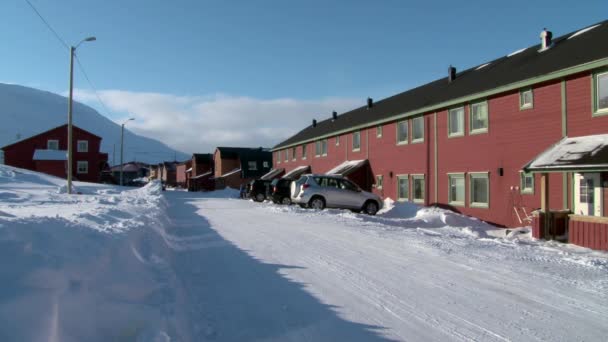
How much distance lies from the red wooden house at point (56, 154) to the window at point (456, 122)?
53696 millimetres

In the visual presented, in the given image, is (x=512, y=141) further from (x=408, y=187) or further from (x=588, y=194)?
(x=408, y=187)

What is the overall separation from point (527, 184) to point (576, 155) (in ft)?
12.9

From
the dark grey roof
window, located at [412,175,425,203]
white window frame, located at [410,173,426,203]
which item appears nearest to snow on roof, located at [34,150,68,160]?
the dark grey roof

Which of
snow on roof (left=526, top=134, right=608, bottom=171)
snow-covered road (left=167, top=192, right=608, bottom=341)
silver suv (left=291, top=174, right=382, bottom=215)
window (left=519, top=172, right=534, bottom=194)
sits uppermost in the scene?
snow on roof (left=526, top=134, right=608, bottom=171)

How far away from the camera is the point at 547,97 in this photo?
53.7ft

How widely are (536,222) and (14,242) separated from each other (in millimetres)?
13413

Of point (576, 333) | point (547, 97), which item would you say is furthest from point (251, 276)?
point (547, 97)

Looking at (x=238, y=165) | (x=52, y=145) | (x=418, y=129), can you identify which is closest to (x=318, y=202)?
(x=418, y=129)

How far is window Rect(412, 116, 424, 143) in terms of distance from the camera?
78.1ft

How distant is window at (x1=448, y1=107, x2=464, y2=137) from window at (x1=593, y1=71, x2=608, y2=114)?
259 inches

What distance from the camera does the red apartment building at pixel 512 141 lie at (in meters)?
14.1

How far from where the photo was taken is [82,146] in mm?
64000

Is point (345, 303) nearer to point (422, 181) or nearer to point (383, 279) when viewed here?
point (383, 279)

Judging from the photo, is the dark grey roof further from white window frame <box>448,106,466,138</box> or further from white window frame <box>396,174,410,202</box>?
white window frame <box>396,174,410,202</box>
